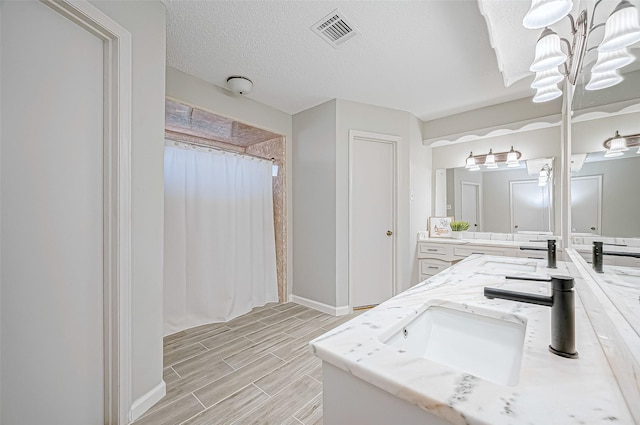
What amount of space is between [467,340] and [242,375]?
5.07 feet

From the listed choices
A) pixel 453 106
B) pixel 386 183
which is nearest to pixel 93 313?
pixel 386 183

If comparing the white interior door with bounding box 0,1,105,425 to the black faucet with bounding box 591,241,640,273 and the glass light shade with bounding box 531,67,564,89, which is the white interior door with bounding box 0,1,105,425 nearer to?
the black faucet with bounding box 591,241,640,273

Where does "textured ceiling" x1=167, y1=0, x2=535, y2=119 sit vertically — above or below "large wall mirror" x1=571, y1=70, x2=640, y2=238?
above

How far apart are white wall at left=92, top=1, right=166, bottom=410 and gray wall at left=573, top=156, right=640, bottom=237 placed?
2.00 m

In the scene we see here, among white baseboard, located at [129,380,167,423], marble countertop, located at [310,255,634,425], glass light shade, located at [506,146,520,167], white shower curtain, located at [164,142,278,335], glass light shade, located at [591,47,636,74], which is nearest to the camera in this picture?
marble countertop, located at [310,255,634,425]

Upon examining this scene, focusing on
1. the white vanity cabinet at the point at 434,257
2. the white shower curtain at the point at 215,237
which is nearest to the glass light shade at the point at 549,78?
the white vanity cabinet at the point at 434,257

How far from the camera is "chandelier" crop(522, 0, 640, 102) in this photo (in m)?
0.66

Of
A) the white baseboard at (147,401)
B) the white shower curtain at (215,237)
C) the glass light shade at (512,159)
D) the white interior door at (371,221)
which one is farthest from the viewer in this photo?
the glass light shade at (512,159)

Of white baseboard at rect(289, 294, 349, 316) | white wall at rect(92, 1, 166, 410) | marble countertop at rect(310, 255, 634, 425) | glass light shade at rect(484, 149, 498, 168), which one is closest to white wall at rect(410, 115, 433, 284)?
glass light shade at rect(484, 149, 498, 168)

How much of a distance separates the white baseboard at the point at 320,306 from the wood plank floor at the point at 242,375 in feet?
0.57

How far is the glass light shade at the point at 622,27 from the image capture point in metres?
0.63

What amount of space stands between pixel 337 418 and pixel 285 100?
299cm

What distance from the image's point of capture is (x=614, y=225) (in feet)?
2.74

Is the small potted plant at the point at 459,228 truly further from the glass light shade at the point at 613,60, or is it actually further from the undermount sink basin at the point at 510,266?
the glass light shade at the point at 613,60
